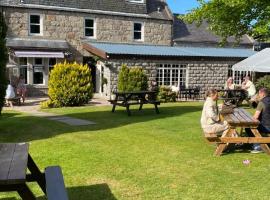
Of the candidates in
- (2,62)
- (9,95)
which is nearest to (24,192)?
(2,62)

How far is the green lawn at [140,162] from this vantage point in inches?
240

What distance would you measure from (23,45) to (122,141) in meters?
17.3

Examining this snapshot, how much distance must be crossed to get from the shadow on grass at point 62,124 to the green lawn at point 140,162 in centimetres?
3

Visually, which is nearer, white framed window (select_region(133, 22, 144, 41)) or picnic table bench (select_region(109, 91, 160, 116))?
picnic table bench (select_region(109, 91, 160, 116))

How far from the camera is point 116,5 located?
28734 mm

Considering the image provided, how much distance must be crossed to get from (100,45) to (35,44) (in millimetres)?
4242

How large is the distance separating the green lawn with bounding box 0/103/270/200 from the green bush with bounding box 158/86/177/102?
914 cm

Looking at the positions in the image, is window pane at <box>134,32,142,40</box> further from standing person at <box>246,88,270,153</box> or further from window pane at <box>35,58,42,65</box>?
standing person at <box>246,88,270,153</box>

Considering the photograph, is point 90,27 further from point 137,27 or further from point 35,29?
point 35,29

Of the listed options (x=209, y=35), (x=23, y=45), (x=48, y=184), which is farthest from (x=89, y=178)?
(x=209, y=35)

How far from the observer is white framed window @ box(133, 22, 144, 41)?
2943 centimetres

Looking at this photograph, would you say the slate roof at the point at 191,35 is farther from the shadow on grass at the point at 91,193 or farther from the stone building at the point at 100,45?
the shadow on grass at the point at 91,193

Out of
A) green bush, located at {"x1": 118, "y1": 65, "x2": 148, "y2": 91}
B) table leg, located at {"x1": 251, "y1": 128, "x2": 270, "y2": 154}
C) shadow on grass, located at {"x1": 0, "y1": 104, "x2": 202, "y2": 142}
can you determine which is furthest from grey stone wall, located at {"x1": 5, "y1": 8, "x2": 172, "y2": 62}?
table leg, located at {"x1": 251, "y1": 128, "x2": 270, "y2": 154}

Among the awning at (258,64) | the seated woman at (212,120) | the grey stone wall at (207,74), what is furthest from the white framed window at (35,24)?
the seated woman at (212,120)
